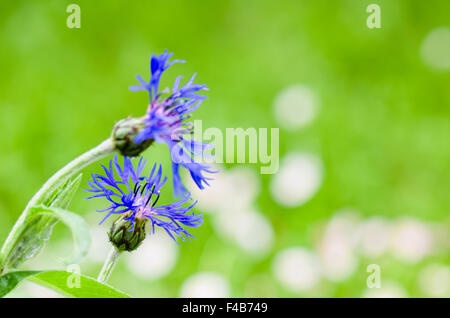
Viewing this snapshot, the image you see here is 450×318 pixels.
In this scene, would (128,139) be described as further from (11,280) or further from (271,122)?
(271,122)

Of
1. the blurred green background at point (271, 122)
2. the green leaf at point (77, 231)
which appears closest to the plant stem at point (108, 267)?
the green leaf at point (77, 231)

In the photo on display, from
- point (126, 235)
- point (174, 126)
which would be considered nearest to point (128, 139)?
point (174, 126)

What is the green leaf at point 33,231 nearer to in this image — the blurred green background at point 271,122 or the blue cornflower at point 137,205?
the blue cornflower at point 137,205

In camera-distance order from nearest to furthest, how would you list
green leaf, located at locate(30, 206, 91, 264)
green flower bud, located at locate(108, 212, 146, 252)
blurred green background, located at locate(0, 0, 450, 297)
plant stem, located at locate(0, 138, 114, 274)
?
green leaf, located at locate(30, 206, 91, 264) → plant stem, located at locate(0, 138, 114, 274) → green flower bud, located at locate(108, 212, 146, 252) → blurred green background, located at locate(0, 0, 450, 297)

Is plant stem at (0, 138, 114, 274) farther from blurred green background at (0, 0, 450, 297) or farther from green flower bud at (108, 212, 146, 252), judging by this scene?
blurred green background at (0, 0, 450, 297)

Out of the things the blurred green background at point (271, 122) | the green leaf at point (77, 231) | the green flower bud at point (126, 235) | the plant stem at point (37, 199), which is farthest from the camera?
the blurred green background at point (271, 122)

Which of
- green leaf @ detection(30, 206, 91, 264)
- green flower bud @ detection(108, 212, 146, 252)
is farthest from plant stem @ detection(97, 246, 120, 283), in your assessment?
green leaf @ detection(30, 206, 91, 264)

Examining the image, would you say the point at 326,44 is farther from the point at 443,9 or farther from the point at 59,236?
the point at 59,236
